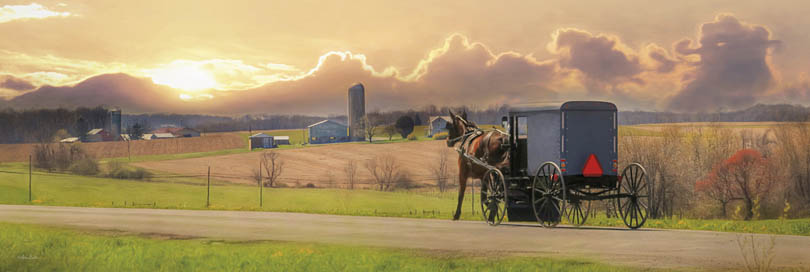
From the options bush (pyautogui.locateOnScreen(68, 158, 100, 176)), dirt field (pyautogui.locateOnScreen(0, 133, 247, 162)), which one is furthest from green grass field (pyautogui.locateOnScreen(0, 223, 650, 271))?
dirt field (pyautogui.locateOnScreen(0, 133, 247, 162))

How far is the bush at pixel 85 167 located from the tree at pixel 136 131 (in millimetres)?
46319

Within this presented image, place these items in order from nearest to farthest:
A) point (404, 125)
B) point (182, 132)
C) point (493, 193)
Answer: point (493, 193), point (404, 125), point (182, 132)

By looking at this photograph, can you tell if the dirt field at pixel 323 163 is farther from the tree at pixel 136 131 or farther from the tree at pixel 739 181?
the tree at pixel 136 131

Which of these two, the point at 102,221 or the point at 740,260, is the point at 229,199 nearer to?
the point at 102,221

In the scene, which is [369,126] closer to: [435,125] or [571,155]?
[435,125]

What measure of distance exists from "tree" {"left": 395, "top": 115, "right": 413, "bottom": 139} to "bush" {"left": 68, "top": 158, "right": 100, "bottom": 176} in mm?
43220

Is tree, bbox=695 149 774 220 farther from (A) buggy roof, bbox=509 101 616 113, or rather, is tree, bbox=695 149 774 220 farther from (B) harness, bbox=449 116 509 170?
(A) buggy roof, bbox=509 101 616 113

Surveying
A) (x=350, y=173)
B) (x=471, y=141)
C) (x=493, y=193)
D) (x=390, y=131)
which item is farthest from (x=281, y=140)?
(x=493, y=193)

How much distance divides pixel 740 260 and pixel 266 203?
4634 centimetres

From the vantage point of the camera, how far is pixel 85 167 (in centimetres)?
7256

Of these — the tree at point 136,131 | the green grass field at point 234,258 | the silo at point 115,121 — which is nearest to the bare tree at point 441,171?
the green grass field at point 234,258

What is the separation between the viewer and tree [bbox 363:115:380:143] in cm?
9794

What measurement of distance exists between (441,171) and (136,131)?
68.3 metres

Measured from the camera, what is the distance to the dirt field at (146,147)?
86.5 m
